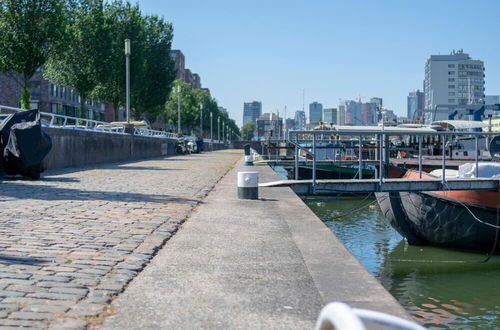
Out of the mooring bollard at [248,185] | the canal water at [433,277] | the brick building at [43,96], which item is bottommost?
the canal water at [433,277]

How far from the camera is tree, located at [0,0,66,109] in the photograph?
37031 millimetres

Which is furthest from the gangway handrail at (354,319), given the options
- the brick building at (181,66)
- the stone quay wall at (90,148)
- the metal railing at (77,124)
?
the brick building at (181,66)

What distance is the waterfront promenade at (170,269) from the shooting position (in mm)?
4051

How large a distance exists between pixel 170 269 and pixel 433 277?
25.0 ft

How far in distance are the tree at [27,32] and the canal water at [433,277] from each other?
2669cm

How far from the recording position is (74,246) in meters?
6.59

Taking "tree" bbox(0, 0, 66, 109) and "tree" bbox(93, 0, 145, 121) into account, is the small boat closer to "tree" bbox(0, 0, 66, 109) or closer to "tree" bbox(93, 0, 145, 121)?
"tree" bbox(0, 0, 66, 109)

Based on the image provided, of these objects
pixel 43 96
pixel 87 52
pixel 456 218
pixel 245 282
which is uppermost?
pixel 87 52

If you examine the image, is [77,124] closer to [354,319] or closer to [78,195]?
[78,195]

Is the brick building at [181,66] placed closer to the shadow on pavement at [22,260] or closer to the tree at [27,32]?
the tree at [27,32]

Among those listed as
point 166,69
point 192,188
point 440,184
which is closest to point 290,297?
point 440,184

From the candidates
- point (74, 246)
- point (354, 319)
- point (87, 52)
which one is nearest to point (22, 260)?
point (74, 246)

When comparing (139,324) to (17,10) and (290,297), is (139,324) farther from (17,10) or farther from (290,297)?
(17,10)

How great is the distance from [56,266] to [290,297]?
2321mm
